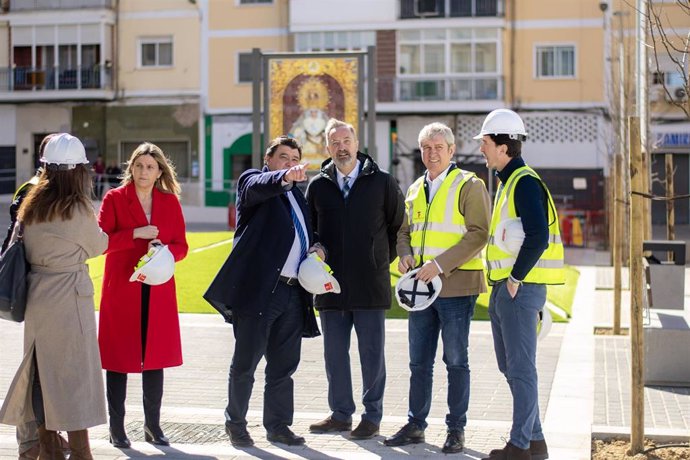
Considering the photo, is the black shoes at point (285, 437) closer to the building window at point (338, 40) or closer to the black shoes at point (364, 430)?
the black shoes at point (364, 430)

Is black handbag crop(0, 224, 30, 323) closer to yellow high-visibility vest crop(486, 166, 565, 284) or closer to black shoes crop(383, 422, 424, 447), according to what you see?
black shoes crop(383, 422, 424, 447)

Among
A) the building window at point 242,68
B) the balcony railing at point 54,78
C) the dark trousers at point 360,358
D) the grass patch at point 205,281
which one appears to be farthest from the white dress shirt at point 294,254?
the balcony railing at point 54,78

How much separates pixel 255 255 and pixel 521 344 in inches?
73.2

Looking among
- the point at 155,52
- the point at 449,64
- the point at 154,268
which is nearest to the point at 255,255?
the point at 154,268

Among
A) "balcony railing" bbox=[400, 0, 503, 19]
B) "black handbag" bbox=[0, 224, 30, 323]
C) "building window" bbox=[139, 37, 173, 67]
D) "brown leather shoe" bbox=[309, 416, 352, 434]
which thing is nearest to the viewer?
"black handbag" bbox=[0, 224, 30, 323]

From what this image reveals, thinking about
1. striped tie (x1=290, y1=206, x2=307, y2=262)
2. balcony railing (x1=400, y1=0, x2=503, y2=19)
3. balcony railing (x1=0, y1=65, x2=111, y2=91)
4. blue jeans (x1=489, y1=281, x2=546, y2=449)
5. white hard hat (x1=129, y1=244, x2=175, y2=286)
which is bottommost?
blue jeans (x1=489, y1=281, x2=546, y2=449)

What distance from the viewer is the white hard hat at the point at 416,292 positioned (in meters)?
7.24

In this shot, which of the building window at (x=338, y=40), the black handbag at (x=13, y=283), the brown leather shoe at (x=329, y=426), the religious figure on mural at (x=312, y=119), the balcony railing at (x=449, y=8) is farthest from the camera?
the building window at (x=338, y=40)

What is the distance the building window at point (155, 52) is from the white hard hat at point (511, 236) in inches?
Result: 1578

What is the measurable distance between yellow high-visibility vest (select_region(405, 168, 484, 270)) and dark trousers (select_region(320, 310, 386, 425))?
0.61 m

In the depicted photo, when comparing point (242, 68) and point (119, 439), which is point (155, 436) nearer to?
point (119, 439)

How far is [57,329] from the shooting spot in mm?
6527

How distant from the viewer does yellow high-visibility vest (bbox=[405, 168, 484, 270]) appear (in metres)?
7.38

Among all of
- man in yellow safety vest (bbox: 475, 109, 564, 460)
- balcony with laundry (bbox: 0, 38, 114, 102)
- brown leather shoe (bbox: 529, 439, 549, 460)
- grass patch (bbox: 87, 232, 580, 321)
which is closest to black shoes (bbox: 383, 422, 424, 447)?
man in yellow safety vest (bbox: 475, 109, 564, 460)
